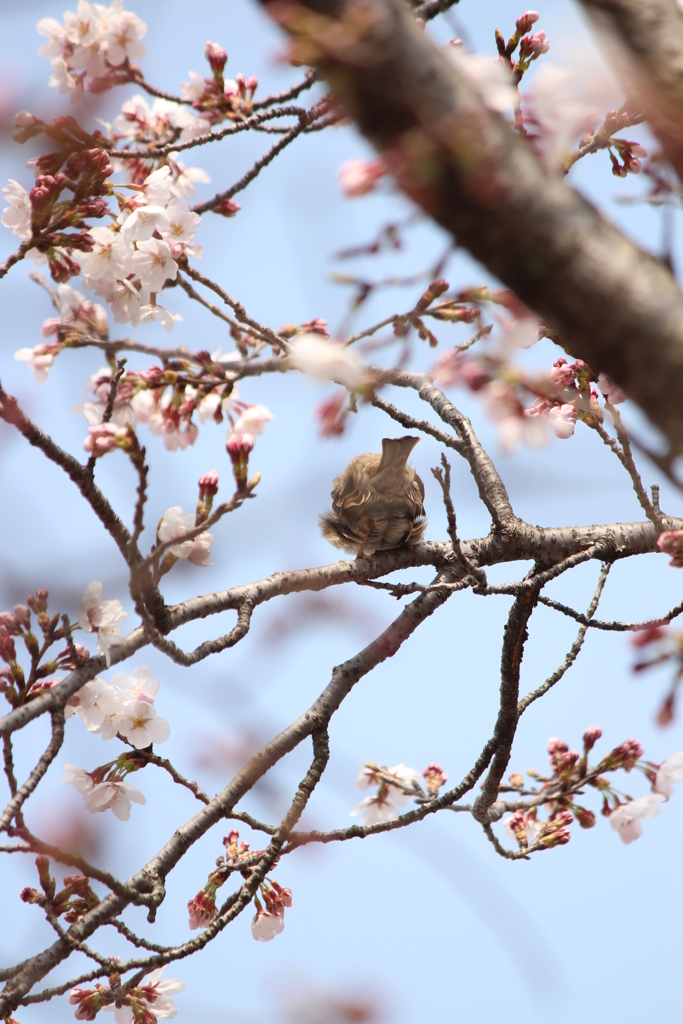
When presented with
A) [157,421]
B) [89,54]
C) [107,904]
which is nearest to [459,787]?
[107,904]

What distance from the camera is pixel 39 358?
344 centimetres

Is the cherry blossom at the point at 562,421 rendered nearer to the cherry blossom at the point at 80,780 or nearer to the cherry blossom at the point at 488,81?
the cherry blossom at the point at 488,81

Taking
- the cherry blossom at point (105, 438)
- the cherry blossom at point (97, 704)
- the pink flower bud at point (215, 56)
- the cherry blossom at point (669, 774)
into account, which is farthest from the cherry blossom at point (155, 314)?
the cherry blossom at point (669, 774)

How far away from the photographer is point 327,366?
1592mm

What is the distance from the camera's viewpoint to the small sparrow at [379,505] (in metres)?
4.86

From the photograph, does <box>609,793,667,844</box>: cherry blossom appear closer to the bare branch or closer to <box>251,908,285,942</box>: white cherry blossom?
the bare branch

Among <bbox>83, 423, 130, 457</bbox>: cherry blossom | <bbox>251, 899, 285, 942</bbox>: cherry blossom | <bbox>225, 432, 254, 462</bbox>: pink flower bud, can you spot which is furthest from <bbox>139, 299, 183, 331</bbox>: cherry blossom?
<bbox>251, 899, 285, 942</bbox>: cherry blossom

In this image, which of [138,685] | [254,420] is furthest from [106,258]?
[138,685]

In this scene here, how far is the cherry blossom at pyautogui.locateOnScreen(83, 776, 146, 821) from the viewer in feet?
9.67

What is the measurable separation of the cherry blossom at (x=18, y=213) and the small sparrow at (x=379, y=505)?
2.38 metres

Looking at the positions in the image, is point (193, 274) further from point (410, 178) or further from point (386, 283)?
point (410, 178)

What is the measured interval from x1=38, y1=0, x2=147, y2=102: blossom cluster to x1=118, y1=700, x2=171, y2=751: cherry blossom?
295 cm

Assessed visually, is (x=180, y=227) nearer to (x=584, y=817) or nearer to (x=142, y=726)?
(x=142, y=726)

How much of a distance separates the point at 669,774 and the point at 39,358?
11.4ft
